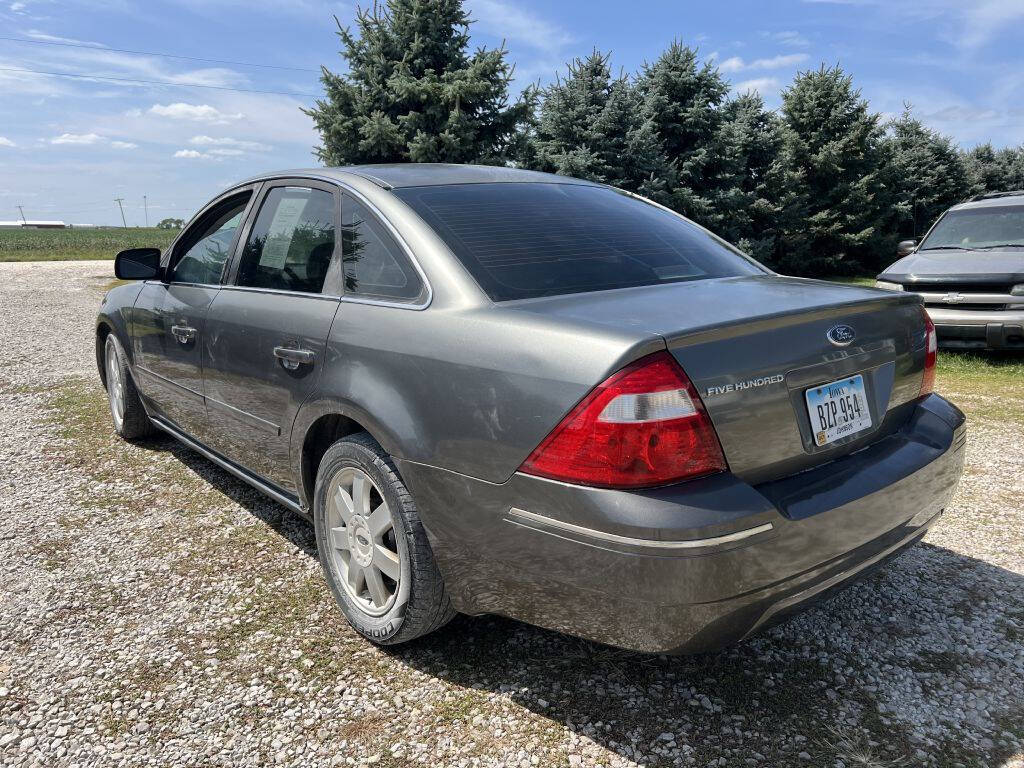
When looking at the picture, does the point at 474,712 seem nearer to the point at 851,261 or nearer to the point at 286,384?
the point at 286,384

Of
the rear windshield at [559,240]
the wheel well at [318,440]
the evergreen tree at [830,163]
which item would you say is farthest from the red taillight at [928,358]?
the evergreen tree at [830,163]

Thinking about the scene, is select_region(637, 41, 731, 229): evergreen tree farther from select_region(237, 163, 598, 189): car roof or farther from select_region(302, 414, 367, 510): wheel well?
select_region(302, 414, 367, 510): wheel well

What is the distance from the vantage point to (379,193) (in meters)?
2.69

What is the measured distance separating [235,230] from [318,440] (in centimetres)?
131

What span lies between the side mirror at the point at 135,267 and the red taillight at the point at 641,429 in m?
3.00

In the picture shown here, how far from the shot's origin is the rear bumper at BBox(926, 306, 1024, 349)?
7.11 m

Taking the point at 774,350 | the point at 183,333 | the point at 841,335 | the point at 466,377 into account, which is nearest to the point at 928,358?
the point at 841,335

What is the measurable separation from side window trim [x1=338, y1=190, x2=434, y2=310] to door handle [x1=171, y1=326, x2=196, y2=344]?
3.89 feet

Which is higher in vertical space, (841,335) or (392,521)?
(841,335)

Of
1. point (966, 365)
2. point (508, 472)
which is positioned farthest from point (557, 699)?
point (966, 365)

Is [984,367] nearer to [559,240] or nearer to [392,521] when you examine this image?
[559,240]

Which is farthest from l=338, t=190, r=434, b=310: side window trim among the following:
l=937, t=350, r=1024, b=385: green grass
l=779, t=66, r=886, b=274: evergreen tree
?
l=779, t=66, r=886, b=274: evergreen tree

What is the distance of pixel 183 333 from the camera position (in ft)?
11.9

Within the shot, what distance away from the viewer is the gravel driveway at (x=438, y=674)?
82.6 inches
